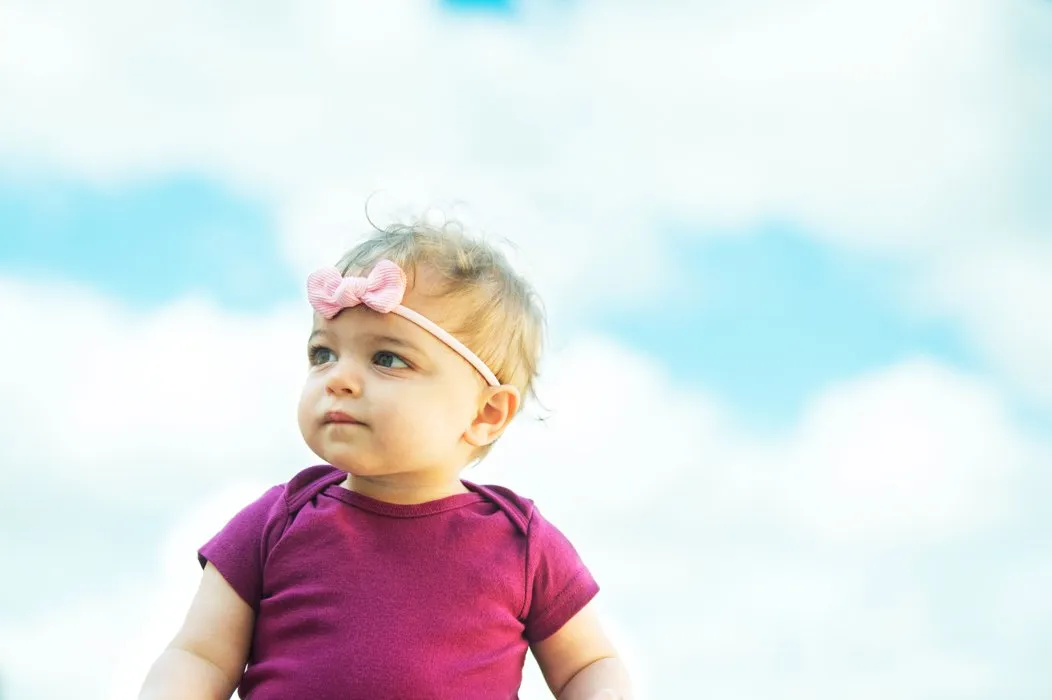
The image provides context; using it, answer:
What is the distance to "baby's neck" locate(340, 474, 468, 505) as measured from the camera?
218cm

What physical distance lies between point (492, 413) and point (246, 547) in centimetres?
52

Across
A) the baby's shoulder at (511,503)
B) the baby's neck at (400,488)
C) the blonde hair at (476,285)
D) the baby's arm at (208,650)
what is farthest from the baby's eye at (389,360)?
the baby's arm at (208,650)

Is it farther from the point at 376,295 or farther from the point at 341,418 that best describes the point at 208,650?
the point at 376,295

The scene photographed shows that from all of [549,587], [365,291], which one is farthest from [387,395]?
[549,587]

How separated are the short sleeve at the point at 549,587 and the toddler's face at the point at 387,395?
24cm

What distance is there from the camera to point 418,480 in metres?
2.19

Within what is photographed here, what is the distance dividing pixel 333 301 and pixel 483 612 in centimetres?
62

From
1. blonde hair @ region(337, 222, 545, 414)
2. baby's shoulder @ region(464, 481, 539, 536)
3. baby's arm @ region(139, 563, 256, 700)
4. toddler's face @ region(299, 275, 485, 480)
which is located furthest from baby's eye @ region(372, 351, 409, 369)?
baby's arm @ region(139, 563, 256, 700)

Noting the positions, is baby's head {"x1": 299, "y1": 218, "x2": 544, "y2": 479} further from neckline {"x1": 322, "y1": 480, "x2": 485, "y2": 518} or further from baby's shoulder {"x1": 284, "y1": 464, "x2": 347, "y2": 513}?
baby's shoulder {"x1": 284, "y1": 464, "x2": 347, "y2": 513}

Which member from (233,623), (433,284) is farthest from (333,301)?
(233,623)

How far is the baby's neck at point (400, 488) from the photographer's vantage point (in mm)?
2182

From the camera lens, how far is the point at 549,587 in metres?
2.20

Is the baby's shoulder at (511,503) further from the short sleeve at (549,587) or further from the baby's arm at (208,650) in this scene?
the baby's arm at (208,650)

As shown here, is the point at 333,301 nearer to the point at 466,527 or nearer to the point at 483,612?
the point at 466,527
